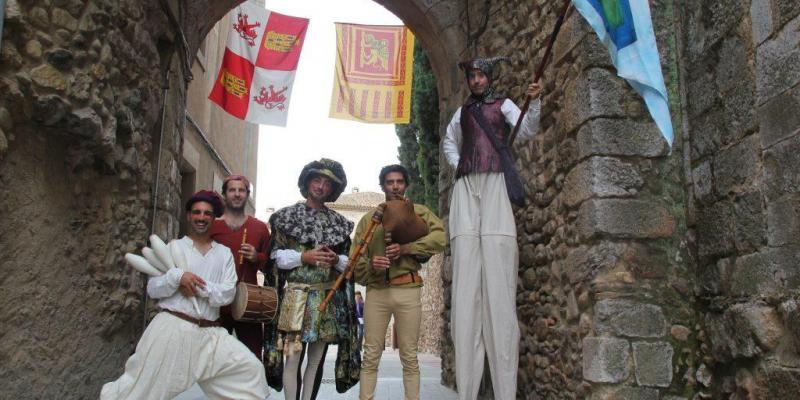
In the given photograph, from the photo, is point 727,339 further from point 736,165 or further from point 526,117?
point 526,117

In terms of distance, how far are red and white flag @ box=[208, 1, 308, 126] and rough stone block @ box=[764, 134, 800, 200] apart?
5.46 metres

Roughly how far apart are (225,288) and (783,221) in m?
2.50

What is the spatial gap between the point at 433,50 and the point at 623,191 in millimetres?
3023

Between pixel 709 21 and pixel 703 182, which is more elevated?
pixel 709 21

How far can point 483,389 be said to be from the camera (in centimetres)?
429

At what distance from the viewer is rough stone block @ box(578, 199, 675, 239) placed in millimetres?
3254

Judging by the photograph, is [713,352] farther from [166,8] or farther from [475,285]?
[166,8]

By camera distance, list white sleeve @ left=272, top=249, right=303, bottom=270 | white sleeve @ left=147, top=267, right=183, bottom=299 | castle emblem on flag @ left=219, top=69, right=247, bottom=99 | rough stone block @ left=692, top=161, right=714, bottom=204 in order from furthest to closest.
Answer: castle emblem on flag @ left=219, top=69, right=247, bottom=99, white sleeve @ left=272, top=249, right=303, bottom=270, rough stone block @ left=692, top=161, right=714, bottom=204, white sleeve @ left=147, top=267, right=183, bottom=299

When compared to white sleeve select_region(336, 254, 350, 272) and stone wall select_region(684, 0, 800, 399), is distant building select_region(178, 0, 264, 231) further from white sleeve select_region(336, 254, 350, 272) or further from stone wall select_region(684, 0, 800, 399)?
stone wall select_region(684, 0, 800, 399)

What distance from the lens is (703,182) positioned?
11.0 ft

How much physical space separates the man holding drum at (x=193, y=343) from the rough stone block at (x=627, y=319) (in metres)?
1.66

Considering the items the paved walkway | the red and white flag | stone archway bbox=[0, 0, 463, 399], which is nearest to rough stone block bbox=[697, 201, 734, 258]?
the paved walkway

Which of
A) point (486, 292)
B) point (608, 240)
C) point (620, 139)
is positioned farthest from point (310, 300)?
point (620, 139)

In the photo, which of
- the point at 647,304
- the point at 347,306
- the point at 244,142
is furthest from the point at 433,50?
the point at 244,142
